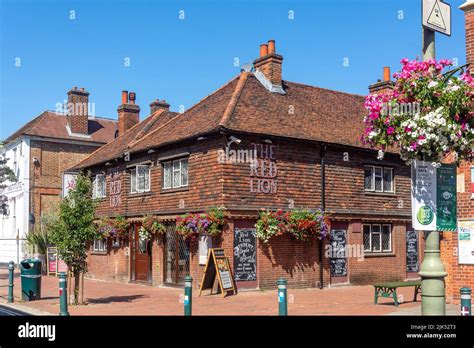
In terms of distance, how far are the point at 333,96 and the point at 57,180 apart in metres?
18.7

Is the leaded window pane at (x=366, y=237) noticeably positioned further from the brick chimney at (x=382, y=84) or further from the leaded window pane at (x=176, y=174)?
the leaded window pane at (x=176, y=174)

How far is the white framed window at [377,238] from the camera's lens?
890 inches

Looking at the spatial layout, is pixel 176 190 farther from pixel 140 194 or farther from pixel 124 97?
pixel 124 97

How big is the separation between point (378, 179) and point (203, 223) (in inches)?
327

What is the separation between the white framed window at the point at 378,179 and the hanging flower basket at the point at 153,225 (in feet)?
25.9

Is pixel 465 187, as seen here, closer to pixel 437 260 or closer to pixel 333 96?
pixel 437 260

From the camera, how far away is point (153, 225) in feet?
70.6

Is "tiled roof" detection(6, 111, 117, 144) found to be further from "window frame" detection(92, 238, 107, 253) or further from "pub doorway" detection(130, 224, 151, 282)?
"pub doorway" detection(130, 224, 151, 282)

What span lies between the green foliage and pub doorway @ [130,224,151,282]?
6.14 m

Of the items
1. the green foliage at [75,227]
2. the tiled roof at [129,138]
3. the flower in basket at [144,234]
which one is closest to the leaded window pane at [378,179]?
the flower in basket at [144,234]

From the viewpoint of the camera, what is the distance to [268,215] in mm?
18844

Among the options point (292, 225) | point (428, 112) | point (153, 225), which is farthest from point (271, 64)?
point (428, 112)
